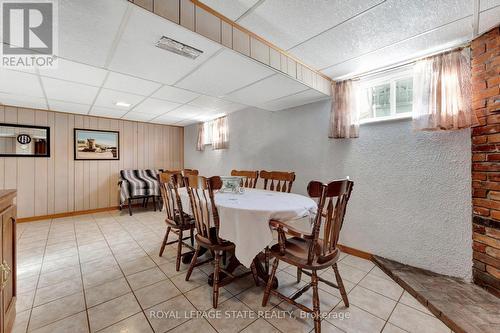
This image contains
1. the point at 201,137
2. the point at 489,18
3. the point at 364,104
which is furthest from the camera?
the point at 201,137

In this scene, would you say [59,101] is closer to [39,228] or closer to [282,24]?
[39,228]

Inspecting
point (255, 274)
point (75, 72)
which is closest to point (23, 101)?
point (75, 72)

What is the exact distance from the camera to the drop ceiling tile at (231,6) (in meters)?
1.47

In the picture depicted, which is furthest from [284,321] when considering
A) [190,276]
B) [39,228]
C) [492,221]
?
[39,228]

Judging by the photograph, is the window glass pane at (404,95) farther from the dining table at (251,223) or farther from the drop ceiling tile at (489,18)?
the dining table at (251,223)

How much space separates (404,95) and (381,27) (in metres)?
1.03

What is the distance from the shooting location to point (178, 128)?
611 centimetres

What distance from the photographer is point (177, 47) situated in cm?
173

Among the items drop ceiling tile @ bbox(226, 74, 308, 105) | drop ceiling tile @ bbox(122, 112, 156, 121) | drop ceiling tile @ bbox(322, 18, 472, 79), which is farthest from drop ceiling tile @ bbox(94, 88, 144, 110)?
drop ceiling tile @ bbox(322, 18, 472, 79)

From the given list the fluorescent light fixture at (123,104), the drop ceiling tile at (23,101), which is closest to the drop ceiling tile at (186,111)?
the fluorescent light fixture at (123,104)

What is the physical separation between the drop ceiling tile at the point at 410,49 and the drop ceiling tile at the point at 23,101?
14.9 feet

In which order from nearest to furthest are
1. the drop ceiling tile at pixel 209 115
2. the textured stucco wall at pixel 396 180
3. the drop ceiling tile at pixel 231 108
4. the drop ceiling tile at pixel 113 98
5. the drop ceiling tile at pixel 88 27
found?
the drop ceiling tile at pixel 88 27 < the textured stucco wall at pixel 396 180 < the drop ceiling tile at pixel 113 98 < the drop ceiling tile at pixel 231 108 < the drop ceiling tile at pixel 209 115

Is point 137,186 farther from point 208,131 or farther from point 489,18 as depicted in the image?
point 489,18

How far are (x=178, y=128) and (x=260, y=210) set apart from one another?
5.23 m
